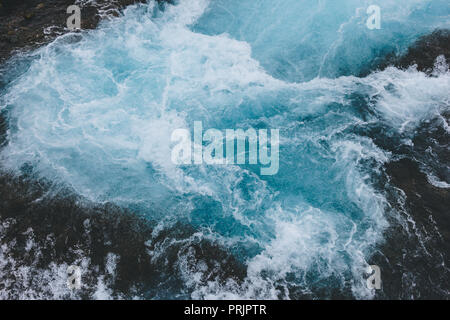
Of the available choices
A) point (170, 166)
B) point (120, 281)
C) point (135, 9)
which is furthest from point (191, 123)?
point (135, 9)

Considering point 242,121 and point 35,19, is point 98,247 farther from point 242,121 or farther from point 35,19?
point 35,19

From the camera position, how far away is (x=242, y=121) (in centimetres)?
1552

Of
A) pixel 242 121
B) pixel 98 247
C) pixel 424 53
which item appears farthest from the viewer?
pixel 424 53

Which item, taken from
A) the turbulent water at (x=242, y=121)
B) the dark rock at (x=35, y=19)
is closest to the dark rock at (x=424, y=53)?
the turbulent water at (x=242, y=121)

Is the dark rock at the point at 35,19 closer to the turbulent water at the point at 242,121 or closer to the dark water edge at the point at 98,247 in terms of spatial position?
the turbulent water at the point at 242,121

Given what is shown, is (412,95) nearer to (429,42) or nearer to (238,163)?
(429,42)

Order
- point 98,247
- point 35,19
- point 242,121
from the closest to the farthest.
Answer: point 98,247 < point 242,121 < point 35,19

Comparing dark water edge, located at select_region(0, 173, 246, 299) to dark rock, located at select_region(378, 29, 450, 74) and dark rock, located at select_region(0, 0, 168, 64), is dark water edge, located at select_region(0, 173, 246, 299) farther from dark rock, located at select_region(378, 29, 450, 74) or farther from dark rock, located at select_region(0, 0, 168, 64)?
dark rock, located at select_region(378, 29, 450, 74)

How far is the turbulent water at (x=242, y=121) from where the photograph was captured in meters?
12.0

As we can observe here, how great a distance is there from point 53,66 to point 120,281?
12.2 m

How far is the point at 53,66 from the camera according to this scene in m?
17.0

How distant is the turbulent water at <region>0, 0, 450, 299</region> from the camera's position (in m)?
12.0

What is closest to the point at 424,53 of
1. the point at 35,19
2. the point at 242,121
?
the point at 242,121

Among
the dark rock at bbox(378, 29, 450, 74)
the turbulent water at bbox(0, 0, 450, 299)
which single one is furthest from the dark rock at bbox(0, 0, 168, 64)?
the dark rock at bbox(378, 29, 450, 74)
